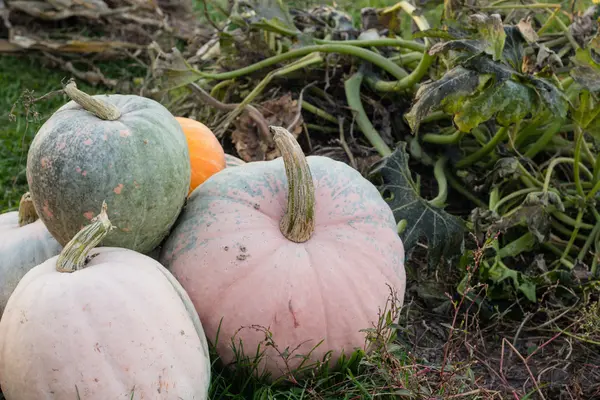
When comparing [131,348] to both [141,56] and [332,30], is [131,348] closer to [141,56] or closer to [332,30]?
[332,30]

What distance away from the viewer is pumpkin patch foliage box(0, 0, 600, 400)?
6.08 ft

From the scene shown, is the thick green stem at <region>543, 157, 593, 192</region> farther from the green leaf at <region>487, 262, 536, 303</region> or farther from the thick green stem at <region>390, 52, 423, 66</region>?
the thick green stem at <region>390, 52, 423, 66</region>

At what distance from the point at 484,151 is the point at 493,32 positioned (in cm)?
64

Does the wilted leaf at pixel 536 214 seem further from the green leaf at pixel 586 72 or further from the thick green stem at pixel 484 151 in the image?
the green leaf at pixel 586 72

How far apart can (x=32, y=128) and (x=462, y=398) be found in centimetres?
279

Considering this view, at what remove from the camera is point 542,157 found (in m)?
3.13

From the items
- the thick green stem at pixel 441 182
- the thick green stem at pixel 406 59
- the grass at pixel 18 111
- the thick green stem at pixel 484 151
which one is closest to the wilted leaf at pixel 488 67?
the thick green stem at pixel 484 151

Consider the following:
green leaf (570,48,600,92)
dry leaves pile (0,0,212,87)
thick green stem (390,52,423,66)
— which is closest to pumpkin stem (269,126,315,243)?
green leaf (570,48,600,92)

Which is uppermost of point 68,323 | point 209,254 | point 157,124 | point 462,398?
point 157,124

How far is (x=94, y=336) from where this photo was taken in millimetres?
1550

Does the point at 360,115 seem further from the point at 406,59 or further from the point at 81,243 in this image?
the point at 81,243

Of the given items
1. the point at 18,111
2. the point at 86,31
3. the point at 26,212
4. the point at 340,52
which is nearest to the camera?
the point at 26,212

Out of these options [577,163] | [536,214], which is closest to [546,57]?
[577,163]

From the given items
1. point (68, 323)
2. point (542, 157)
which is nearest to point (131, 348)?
point (68, 323)
